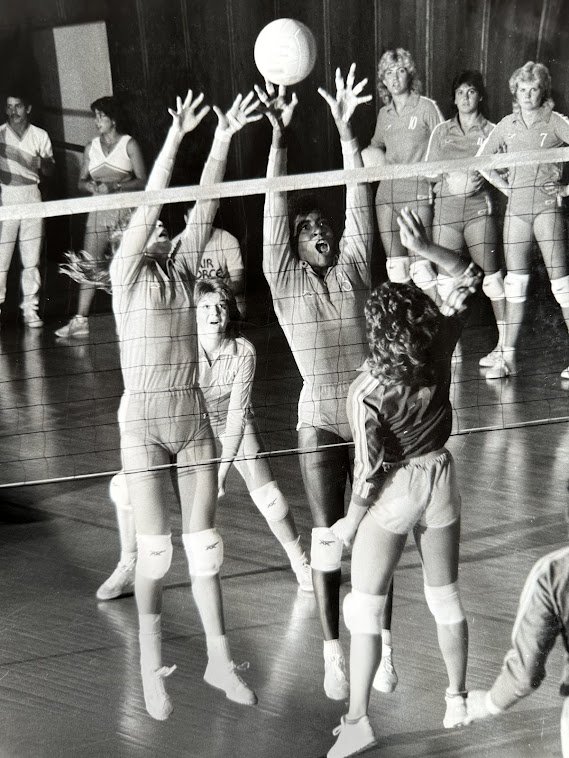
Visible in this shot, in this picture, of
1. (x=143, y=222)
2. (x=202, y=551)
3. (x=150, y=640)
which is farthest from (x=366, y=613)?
(x=143, y=222)

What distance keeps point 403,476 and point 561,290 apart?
1396 millimetres

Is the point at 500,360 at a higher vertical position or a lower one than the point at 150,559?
higher

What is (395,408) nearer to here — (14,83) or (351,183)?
(351,183)

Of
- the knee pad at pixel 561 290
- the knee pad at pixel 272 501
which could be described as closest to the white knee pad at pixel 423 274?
the knee pad at pixel 272 501

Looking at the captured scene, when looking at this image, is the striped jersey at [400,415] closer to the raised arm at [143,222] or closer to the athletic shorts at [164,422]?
the athletic shorts at [164,422]

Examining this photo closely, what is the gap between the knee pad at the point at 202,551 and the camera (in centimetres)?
254

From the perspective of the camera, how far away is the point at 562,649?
7.53 feet

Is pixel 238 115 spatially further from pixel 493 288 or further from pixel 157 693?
pixel 157 693

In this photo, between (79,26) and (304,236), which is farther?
(79,26)

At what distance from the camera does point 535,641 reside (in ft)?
7.40

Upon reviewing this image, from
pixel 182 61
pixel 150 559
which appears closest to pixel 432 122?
pixel 182 61

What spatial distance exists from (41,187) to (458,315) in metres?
1.32

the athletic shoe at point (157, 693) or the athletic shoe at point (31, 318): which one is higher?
the athletic shoe at point (31, 318)

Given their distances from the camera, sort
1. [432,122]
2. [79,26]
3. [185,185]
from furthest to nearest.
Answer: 1. [432,122]
2. [79,26]
3. [185,185]
